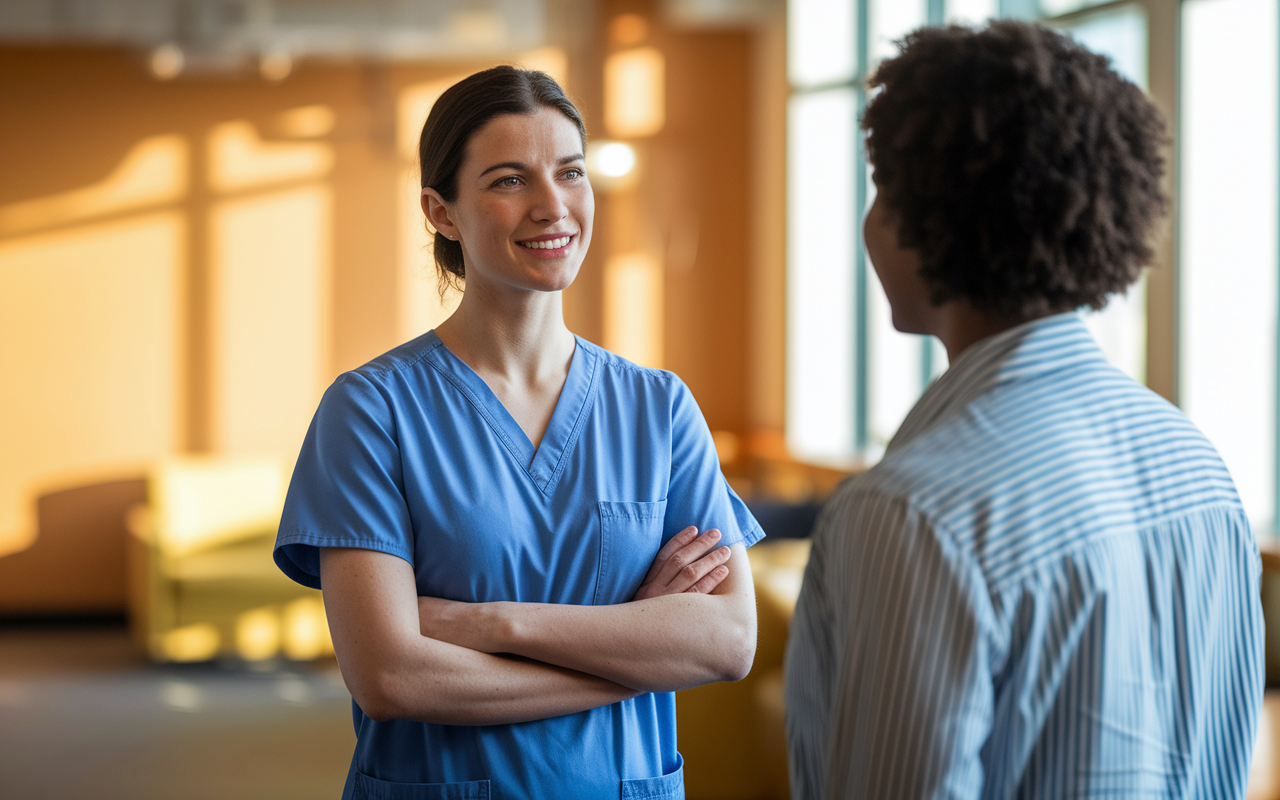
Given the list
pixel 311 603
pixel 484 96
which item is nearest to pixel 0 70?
pixel 311 603

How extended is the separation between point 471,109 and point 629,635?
2.21 ft

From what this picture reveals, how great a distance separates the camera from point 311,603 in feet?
17.0

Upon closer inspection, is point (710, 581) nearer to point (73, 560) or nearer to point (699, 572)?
point (699, 572)

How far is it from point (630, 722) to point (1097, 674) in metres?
0.67

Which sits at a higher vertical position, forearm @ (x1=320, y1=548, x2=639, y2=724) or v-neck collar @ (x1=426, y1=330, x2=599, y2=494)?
v-neck collar @ (x1=426, y1=330, x2=599, y2=494)

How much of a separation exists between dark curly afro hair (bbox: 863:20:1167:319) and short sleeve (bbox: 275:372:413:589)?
67 centimetres

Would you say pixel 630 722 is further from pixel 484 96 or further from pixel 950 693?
pixel 484 96

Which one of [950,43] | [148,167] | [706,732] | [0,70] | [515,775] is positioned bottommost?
[706,732]

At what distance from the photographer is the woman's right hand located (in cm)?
136

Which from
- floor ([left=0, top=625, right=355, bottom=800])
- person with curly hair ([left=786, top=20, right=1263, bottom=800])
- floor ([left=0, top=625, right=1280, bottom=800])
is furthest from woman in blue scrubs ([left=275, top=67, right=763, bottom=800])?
floor ([left=0, top=625, right=355, bottom=800])

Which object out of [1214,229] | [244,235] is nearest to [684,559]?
[1214,229]

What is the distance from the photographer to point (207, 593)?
5086mm

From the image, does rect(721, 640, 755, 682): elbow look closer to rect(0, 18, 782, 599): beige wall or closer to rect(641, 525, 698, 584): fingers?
rect(641, 525, 698, 584): fingers

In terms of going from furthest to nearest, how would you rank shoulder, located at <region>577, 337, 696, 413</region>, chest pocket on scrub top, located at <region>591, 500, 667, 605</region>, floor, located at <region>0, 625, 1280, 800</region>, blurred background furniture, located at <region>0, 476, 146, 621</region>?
blurred background furniture, located at <region>0, 476, 146, 621</region>, floor, located at <region>0, 625, 1280, 800</region>, shoulder, located at <region>577, 337, 696, 413</region>, chest pocket on scrub top, located at <region>591, 500, 667, 605</region>
